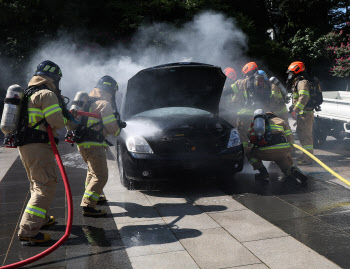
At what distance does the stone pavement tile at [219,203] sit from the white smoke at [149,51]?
784cm

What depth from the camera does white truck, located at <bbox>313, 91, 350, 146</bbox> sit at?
8.76 m

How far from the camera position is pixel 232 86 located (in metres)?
7.85

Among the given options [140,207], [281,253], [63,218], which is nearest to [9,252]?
[63,218]

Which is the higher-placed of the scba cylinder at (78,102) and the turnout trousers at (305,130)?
the scba cylinder at (78,102)

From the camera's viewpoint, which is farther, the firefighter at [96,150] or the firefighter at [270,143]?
the firefighter at [270,143]

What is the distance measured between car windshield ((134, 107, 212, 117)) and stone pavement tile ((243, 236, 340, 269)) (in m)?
3.11

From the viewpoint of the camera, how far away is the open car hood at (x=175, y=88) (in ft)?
21.0

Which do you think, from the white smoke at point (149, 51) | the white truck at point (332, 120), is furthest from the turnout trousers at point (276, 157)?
the white smoke at point (149, 51)

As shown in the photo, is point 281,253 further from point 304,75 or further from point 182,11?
point 182,11

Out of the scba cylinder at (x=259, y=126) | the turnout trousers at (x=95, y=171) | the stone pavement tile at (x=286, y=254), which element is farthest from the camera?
the scba cylinder at (x=259, y=126)

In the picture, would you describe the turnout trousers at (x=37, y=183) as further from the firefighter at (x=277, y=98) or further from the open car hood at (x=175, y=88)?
the firefighter at (x=277, y=98)

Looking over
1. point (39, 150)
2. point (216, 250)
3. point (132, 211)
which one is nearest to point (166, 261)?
point (216, 250)

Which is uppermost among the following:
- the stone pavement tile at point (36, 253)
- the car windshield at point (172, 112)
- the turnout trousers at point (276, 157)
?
the car windshield at point (172, 112)

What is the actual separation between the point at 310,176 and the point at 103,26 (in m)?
10.6
